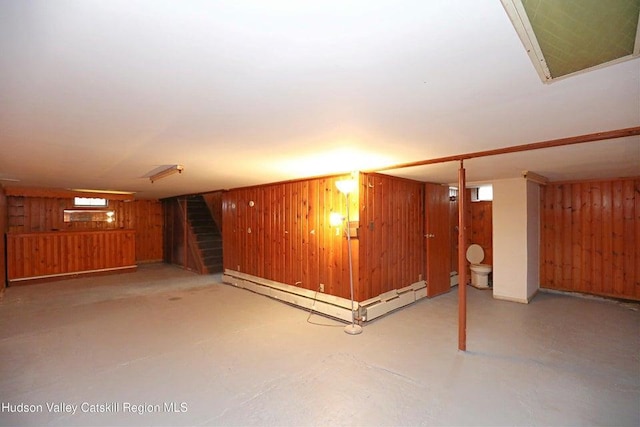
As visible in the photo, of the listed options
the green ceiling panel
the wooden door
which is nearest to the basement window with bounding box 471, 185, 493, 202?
the wooden door

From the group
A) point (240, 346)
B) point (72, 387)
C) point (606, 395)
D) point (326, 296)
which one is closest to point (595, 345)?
point (606, 395)

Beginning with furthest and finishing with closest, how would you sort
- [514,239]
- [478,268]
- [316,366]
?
[478,268]
[514,239]
[316,366]

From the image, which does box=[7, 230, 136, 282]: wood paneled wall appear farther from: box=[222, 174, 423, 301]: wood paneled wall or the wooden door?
the wooden door

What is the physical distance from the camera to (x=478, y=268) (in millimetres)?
5594

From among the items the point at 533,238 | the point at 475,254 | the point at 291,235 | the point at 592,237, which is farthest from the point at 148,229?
the point at 592,237

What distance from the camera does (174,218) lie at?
884 cm

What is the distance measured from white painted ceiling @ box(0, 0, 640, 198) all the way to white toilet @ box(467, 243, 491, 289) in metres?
3.23

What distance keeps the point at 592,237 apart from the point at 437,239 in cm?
254

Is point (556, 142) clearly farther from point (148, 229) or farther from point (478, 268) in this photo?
point (148, 229)

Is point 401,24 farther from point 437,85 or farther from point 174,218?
point 174,218

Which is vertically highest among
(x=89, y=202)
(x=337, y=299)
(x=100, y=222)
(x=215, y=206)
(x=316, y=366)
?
(x=89, y=202)

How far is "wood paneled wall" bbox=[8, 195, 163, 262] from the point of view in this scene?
6980mm

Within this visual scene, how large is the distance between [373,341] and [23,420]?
2971 millimetres

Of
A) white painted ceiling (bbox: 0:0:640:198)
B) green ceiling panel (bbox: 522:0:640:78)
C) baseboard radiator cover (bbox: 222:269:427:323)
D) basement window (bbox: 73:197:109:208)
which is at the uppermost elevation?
white painted ceiling (bbox: 0:0:640:198)
